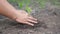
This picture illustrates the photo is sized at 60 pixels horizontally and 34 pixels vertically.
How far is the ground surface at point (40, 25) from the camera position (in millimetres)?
1709

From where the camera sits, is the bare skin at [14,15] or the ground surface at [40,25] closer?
the ground surface at [40,25]

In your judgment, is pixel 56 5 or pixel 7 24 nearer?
pixel 7 24

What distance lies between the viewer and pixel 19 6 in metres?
2.12

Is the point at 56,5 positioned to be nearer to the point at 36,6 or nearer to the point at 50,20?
the point at 36,6

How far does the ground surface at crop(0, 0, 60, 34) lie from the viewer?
1.71m

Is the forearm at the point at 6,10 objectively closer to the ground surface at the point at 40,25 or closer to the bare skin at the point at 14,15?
the bare skin at the point at 14,15

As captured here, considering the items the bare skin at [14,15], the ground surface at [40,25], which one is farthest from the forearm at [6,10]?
the ground surface at [40,25]

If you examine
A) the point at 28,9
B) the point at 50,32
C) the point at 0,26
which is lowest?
the point at 50,32

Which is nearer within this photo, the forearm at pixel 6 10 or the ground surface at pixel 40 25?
the ground surface at pixel 40 25

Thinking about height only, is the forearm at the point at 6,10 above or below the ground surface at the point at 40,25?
above

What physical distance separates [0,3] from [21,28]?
1.08 feet

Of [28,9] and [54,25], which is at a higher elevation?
[28,9]

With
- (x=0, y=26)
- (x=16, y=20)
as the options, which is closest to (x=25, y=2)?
(x=16, y=20)

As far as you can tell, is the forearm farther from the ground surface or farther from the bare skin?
the ground surface
